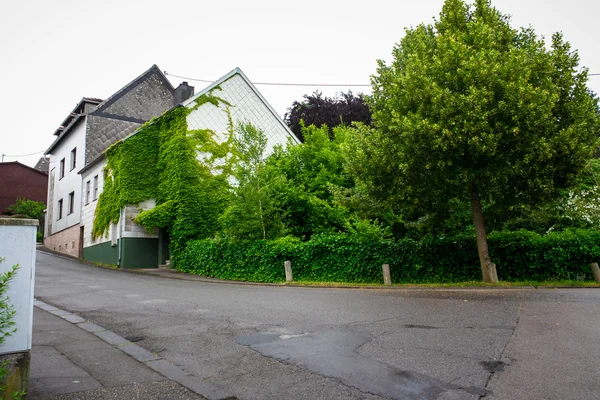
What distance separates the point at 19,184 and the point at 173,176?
1439 inches

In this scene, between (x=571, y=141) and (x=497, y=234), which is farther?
(x=497, y=234)

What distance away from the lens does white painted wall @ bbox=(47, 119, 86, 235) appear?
33.8 meters

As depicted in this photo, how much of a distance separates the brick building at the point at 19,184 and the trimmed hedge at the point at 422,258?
43168mm

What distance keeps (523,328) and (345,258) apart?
1076cm

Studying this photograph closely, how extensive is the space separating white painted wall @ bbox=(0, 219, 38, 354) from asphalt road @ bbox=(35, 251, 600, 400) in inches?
76.6

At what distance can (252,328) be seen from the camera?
311 inches

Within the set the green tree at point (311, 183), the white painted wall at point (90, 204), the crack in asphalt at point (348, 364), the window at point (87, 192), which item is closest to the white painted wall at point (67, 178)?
the white painted wall at point (90, 204)

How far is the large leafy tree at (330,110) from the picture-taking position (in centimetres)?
3175

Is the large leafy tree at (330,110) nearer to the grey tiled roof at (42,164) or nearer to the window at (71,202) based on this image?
the window at (71,202)

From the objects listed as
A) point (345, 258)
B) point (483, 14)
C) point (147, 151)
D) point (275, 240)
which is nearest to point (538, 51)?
point (483, 14)

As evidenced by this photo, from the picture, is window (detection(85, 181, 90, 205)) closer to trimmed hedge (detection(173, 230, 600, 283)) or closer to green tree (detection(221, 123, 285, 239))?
green tree (detection(221, 123, 285, 239))

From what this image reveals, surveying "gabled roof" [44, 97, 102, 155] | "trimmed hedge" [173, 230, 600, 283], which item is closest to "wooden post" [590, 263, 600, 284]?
"trimmed hedge" [173, 230, 600, 283]

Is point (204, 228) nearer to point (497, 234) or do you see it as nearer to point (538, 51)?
point (497, 234)

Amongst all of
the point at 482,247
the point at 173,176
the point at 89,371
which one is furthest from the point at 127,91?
the point at 89,371
